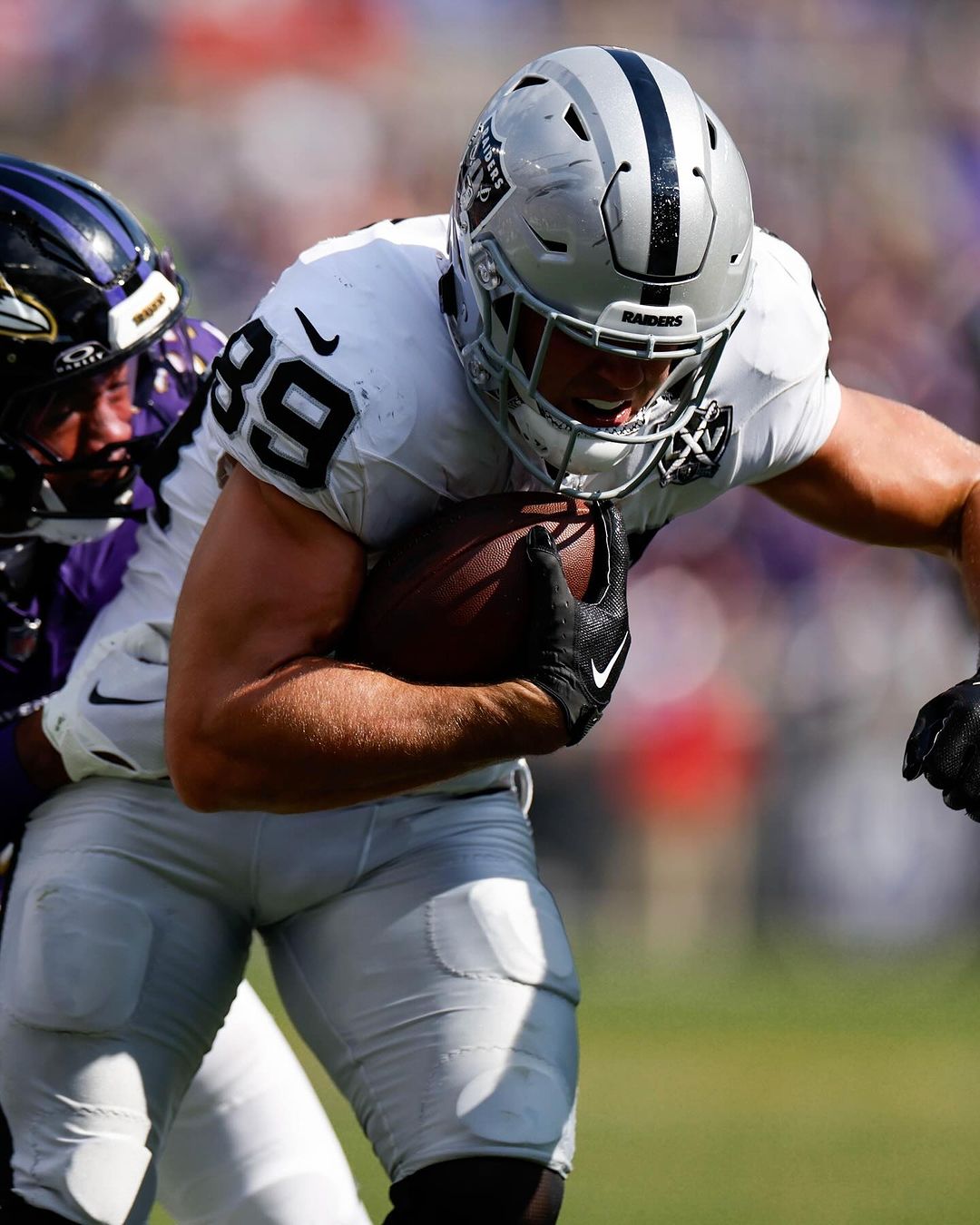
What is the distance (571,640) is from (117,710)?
Result: 0.68 m

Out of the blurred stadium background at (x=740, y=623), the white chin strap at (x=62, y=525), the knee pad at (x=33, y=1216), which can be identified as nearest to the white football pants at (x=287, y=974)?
the knee pad at (x=33, y=1216)

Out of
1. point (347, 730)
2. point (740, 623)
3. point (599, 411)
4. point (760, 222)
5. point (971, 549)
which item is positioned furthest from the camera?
point (760, 222)

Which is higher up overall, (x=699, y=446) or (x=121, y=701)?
(x=699, y=446)

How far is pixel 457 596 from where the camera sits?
6.63ft

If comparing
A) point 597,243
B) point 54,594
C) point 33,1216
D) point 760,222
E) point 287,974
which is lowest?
point 760,222

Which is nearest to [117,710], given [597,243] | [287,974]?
[287,974]

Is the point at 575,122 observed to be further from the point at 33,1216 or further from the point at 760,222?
the point at 760,222

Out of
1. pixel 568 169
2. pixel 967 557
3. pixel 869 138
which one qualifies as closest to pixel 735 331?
pixel 568 169

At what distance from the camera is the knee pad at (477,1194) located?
6.75 ft

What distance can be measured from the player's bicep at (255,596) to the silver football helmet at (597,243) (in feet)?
0.88

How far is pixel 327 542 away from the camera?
2047 mm

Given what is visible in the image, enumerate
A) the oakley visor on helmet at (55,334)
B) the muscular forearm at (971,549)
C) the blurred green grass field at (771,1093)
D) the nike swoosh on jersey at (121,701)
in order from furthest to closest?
the blurred green grass field at (771,1093), the oakley visor on helmet at (55,334), the muscular forearm at (971,549), the nike swoosh on jersey at (121,701)

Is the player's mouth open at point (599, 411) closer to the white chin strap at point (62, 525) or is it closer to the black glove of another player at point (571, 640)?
the black glove of another player at point (571, 640)

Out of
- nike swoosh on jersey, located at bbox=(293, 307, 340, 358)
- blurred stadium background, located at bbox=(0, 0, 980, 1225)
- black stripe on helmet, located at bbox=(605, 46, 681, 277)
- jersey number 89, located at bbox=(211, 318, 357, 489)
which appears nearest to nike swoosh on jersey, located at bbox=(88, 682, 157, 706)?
jersey number 89, located at bbox=(211, 318, 357, 489)
